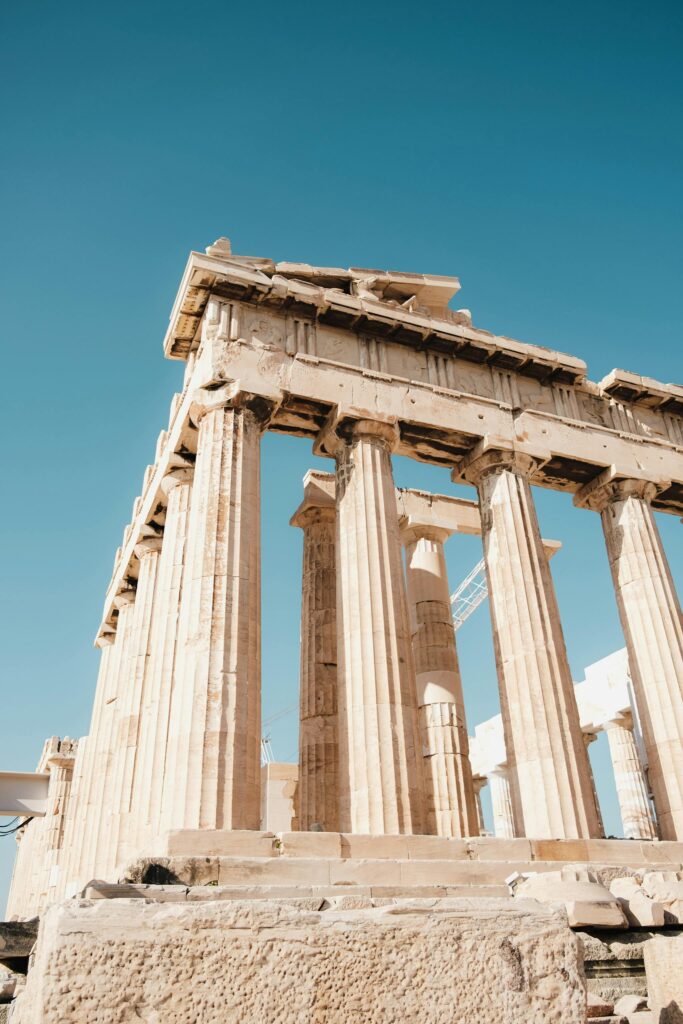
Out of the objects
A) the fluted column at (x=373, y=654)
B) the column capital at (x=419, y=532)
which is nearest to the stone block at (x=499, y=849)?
the fluted column at (x=373, y=654)

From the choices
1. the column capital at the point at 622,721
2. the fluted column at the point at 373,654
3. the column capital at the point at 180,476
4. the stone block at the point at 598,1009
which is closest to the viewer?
the stone block at the point at 598,1009

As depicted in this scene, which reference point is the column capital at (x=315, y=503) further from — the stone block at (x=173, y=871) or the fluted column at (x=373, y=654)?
Answer: the stone block at (x=173, y=871)

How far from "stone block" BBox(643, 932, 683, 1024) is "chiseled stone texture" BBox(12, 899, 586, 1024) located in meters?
2.17

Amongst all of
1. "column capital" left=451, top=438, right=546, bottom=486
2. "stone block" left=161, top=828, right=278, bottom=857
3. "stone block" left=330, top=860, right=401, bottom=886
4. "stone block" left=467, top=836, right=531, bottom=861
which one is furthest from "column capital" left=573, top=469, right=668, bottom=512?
"stone block" left=161, top=828, right=278, bottom=857

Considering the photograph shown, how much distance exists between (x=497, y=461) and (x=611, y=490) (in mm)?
3588

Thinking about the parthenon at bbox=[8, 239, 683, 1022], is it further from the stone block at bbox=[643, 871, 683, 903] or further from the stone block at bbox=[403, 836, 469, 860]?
the stone block at bbox=[643, 871, 683, 903]

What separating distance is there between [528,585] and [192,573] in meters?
7.32

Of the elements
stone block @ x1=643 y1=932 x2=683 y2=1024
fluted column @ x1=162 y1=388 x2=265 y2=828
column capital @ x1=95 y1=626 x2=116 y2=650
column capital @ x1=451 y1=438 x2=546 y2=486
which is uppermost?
column capital @ x1=451 y1=438 x2=546 y2=486

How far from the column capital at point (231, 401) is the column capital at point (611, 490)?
8871mm

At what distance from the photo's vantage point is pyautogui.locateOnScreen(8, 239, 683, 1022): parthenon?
44.0ft

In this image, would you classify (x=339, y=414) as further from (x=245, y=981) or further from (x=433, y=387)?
(x=245, y=981)

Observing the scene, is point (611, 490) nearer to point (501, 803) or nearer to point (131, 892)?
point (131, 892)

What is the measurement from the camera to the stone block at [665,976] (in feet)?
19.9

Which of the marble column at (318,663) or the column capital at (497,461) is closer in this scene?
the marble column at (318,663)
